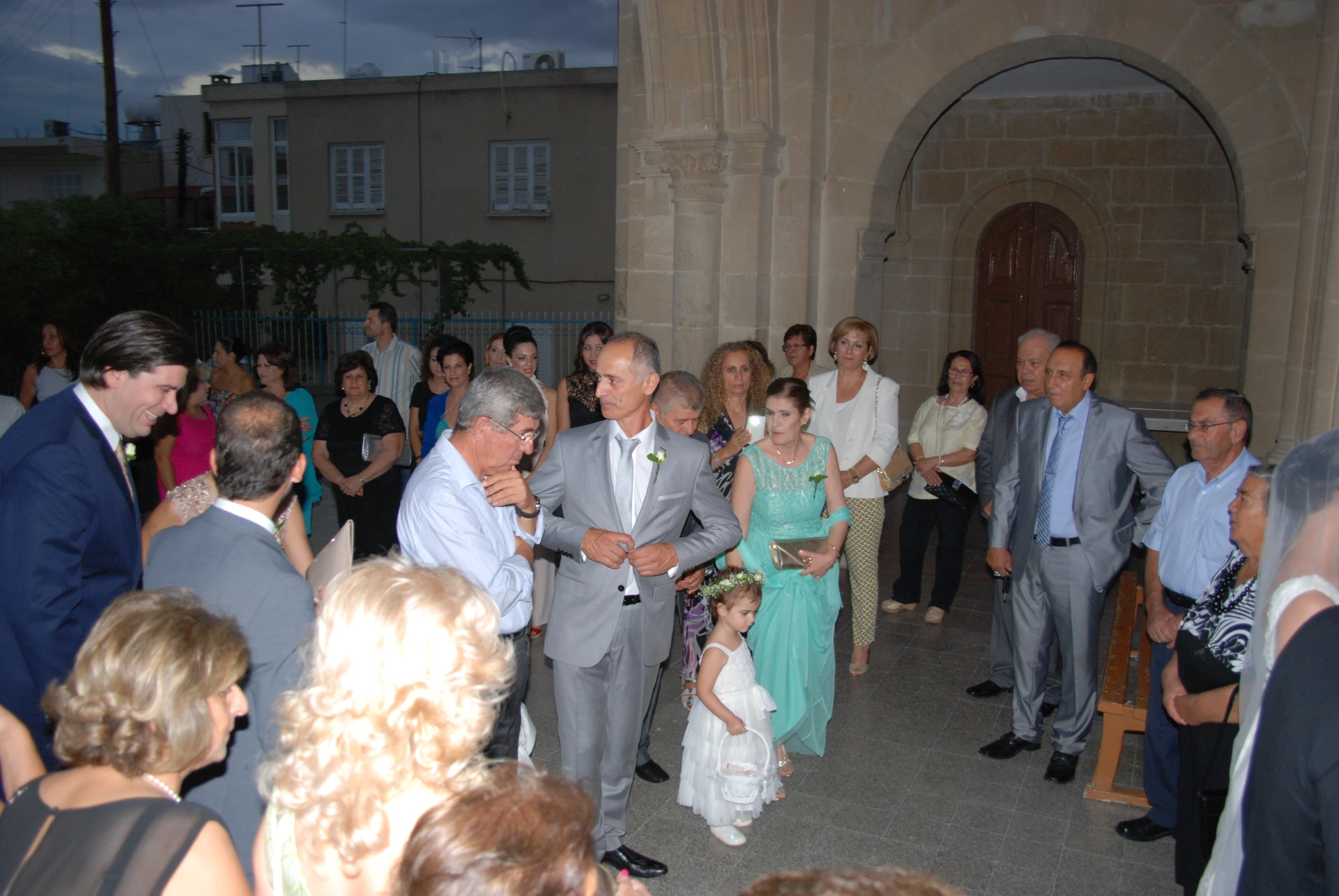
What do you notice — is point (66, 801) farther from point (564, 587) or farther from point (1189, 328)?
point (1189, 328)

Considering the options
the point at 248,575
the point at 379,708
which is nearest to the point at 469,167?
the point at 248,575

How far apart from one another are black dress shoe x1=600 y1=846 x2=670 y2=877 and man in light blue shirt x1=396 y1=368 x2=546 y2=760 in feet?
2.39

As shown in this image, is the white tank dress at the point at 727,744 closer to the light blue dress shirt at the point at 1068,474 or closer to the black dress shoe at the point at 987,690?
the light blue dress shirt at the point at 1068,474

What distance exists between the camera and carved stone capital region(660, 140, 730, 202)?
6.97 metres

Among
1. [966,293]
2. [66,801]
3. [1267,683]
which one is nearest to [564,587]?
[66,801]

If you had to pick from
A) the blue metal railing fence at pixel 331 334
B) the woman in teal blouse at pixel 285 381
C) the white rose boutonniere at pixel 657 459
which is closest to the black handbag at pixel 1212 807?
the white rose boutonniere at pixel 657 459

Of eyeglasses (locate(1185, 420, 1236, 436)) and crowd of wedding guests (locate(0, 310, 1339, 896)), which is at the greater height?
eyeglasses (locate(1185, 420, 1236, 436))

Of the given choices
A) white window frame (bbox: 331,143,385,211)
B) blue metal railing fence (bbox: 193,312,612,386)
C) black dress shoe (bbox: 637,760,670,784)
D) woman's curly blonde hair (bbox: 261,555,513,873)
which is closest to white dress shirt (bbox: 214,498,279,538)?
woman's curly blonde hair (bbox: 261,555,513,873)

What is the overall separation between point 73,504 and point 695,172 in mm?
5207

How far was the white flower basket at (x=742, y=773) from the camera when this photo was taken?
3.64 metres

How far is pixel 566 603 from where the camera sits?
3.35 meters

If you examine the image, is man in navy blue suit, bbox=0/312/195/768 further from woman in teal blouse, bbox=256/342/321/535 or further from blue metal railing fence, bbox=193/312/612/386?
blue metal railing fence, bbox=193/312/612/386

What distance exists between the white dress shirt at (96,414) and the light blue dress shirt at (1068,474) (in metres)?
3.55

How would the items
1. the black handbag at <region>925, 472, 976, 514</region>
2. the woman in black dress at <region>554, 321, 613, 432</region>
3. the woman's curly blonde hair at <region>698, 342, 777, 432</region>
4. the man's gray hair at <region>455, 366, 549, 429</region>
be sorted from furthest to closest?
the black handbag at <region>925, 472, 976, 514</region>, the woman in black dress at <region>554, 321, 613, 432</region>, the woman's curly blonde hair at <region>698, 342, 777, 432</region>, the man's gray hair at <region>455, 366, 549, 429</region>
